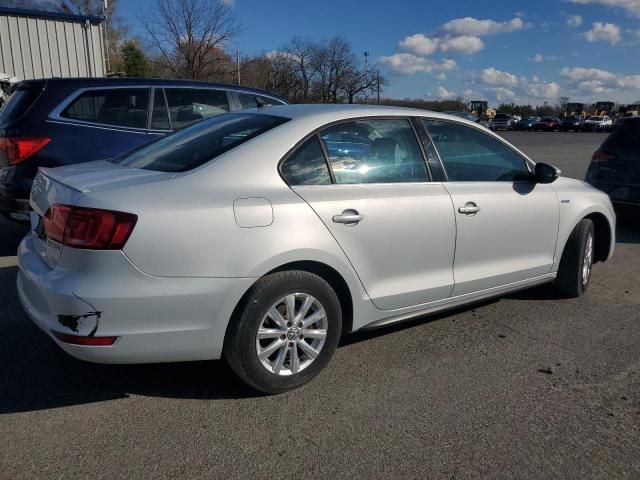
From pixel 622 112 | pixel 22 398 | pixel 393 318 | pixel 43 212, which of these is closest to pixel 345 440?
pixel 393 318

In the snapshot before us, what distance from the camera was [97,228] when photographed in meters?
2.66

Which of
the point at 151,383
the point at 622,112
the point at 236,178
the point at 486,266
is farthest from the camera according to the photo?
the point at 622,112

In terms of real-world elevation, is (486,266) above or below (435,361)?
above

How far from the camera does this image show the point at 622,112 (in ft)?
242

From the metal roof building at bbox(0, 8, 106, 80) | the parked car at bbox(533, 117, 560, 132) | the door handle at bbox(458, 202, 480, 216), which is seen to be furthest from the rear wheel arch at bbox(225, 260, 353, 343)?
the parked car at bbox(533, 117, 560, 132)

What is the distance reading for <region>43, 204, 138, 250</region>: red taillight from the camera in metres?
2.65

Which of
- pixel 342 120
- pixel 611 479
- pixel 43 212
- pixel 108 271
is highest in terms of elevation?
pixel 342 120

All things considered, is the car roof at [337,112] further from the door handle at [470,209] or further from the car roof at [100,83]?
the car roof at [100,83]

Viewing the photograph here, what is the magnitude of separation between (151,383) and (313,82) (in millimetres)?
49488

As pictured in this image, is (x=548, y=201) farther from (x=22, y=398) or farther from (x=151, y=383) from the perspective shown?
(x=22, y=398)

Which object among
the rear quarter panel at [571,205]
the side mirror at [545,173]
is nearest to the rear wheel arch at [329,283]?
the side mirror at [545,173]

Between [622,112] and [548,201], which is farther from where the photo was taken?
[622,112]

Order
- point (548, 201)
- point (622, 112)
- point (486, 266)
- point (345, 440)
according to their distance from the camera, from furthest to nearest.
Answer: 1. point (622, 112)
2. point (548, 201)
3. point (486, 266)
4. point (345, 440)

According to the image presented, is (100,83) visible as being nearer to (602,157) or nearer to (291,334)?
(291,334)
